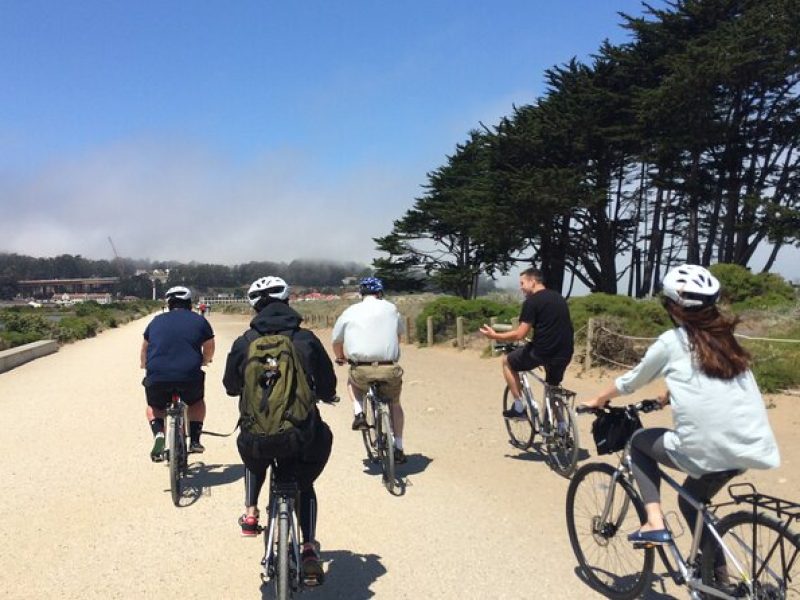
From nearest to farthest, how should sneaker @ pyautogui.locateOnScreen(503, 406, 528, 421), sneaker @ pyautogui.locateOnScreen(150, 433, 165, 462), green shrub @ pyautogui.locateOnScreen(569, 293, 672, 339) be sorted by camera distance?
sneaker @ pyautogui.locateOnScreen(150, 433, 165, 462), sneaker @ pyautogui.locateOnScreen(503, 406, 528, 421), green shrub @ pyautogui.locateOnScreen(569, 293, 672, 339)

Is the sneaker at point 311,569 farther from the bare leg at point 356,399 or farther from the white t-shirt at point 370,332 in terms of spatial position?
the bare leg at point 356,399

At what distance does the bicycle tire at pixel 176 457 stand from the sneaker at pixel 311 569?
2.37m

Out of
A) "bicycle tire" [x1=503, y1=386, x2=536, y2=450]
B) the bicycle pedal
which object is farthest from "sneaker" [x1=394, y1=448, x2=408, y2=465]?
the bicycle pedal

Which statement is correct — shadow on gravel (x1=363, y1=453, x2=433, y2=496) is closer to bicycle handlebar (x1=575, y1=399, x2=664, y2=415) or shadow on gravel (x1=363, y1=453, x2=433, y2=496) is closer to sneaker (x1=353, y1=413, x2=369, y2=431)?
sneaker (x1=353, y1=413, x2=369, y2=431)

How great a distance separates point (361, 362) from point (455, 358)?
42.9 ft

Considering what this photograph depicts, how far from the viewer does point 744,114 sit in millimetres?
28203

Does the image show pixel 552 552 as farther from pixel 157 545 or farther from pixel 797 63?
pixel 797 63

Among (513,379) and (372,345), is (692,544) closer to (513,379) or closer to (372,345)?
(372,345)

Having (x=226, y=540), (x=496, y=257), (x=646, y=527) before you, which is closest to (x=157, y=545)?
(x=226, y=540)

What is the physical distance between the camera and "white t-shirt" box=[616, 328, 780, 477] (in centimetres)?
298

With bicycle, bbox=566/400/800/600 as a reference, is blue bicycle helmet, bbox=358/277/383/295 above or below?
above

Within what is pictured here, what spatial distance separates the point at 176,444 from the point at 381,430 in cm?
176

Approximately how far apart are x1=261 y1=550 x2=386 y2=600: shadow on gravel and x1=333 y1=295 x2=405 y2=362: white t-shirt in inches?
81.8

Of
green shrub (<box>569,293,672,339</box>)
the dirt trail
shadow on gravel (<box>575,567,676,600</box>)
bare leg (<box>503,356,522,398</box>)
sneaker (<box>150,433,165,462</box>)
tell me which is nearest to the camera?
shadow on gravel (<box>575,567,676,600</box>)
